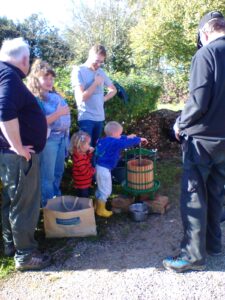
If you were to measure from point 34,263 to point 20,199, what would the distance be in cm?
66

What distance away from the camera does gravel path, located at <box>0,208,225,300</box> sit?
324cm

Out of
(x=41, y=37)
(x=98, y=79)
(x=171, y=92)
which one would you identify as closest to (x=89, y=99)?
(x=98, y=79)

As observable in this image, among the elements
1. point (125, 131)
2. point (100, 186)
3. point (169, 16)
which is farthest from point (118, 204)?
point (169, 16)

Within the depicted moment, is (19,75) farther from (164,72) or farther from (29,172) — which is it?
(164,72)

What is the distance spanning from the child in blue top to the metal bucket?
297 millimetres

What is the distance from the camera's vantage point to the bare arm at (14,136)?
3051 millimetres

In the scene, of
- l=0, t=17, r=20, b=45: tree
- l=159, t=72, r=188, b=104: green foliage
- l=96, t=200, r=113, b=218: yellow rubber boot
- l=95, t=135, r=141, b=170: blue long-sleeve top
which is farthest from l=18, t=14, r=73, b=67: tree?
l=96, t=200, r=113, b=218: yellow rubber boot

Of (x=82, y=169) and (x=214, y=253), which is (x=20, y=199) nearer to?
(x=82, y=169)

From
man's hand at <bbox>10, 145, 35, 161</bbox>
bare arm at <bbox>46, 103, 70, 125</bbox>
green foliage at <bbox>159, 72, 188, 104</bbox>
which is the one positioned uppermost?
bare arm at <bbox>46, 103, 70, 125</bbox>

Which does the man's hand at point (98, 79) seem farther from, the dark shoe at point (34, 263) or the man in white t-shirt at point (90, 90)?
the dark shoe at point (34, 263)

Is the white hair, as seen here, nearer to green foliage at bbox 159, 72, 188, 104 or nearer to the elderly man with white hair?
the elderly man with white hair

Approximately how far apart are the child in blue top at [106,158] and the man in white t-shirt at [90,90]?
1.68 feet

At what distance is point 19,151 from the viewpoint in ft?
10.5

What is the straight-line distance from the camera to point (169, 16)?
330 inches
